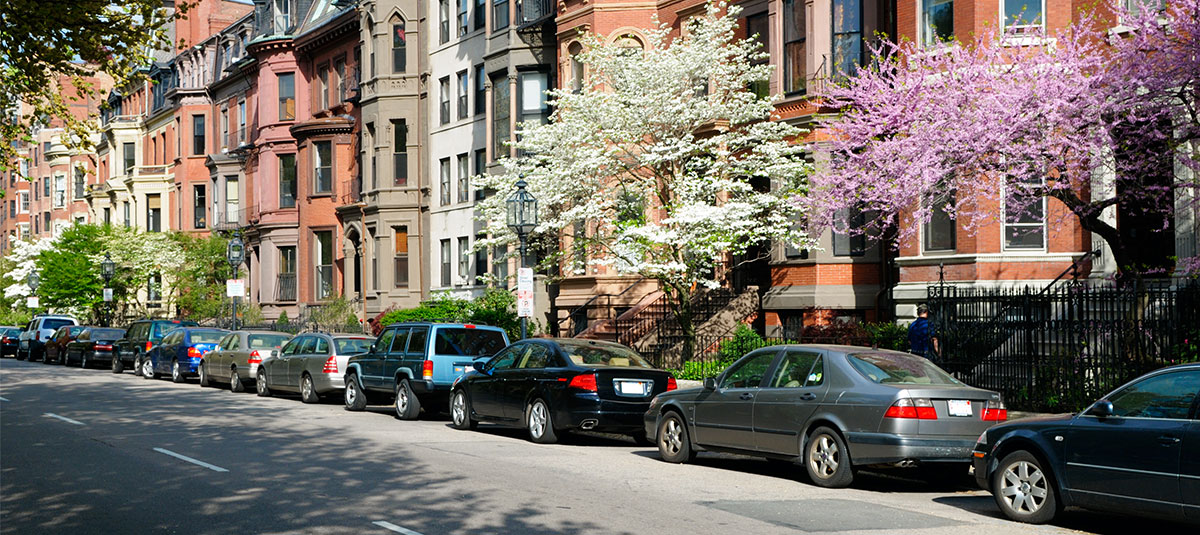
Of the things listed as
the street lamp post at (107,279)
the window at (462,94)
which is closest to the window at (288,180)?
the street lamp post at (107,279)

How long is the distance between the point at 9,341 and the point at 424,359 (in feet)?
126

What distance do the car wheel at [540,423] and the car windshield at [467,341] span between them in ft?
12.9

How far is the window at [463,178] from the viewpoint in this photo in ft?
136

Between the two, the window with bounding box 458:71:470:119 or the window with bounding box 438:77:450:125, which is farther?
the window with bounding box 438:77:450:125

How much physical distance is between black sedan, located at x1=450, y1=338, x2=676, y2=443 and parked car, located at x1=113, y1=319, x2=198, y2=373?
19642 mm

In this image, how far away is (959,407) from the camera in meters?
12.5

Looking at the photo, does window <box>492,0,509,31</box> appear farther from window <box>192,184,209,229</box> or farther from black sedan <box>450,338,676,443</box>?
window <box>192,184,209,229</box>

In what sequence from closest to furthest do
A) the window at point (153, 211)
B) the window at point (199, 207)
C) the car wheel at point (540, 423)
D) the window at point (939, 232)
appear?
1. the car wheel at point (540, 423)
2. the window at point (939, 232)
3. the window at point (199, 207)
4. the window at point (153, 211)

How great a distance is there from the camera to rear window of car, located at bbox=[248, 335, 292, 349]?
28.8m

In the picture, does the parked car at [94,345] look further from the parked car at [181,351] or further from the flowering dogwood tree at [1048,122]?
the flowering dogwood tree at [1048,122]

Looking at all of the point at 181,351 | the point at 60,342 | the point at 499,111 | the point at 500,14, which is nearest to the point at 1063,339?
the point at 181,351

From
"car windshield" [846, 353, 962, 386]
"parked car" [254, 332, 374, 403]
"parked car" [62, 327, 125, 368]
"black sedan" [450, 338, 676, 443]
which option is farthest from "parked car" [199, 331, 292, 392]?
"car windshield" [846, 353, 962, 386]

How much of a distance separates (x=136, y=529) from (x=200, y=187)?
54.3 meters

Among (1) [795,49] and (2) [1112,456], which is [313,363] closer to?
(1) [795,49]
